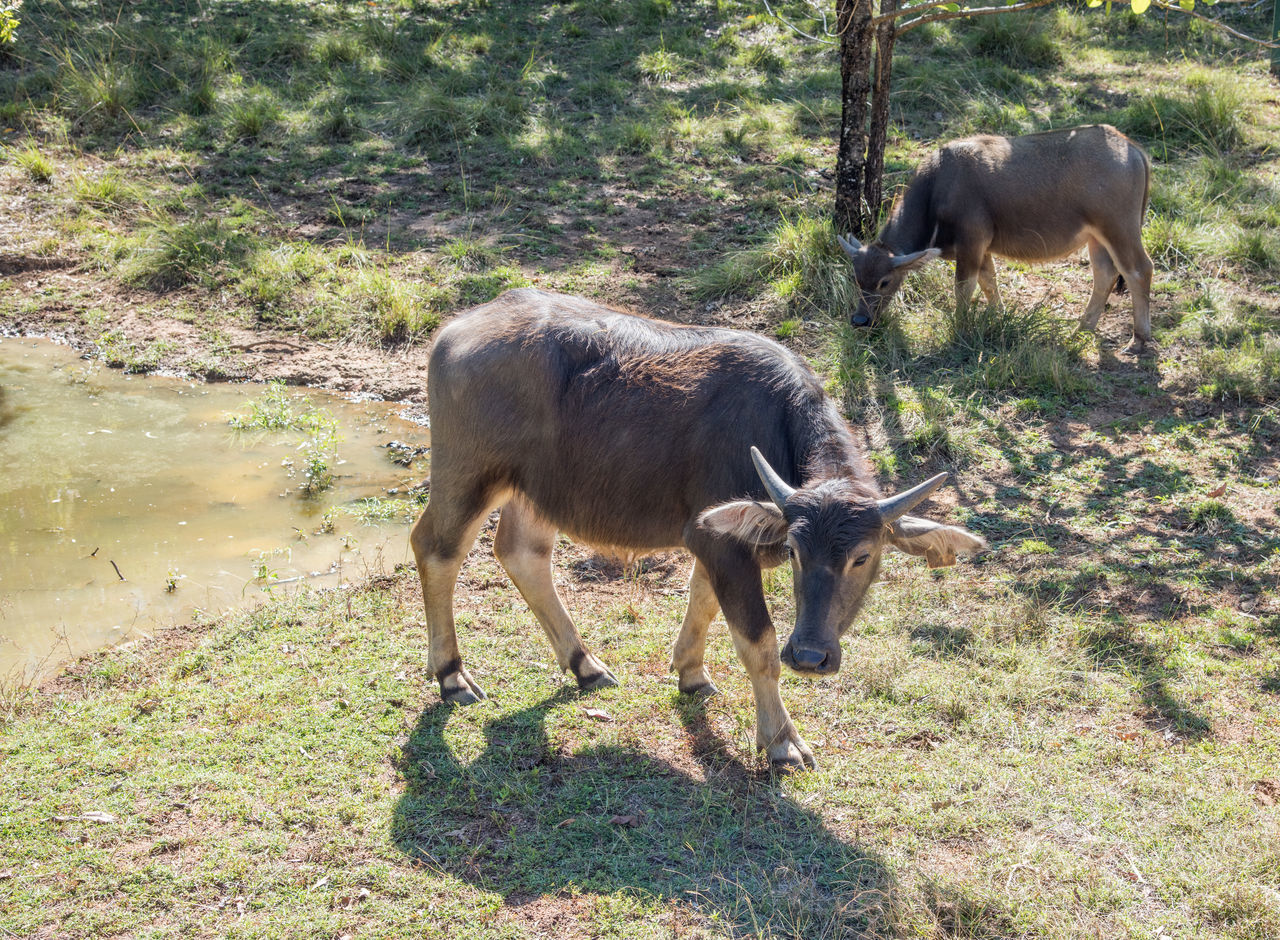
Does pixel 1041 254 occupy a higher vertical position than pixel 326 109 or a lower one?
lower

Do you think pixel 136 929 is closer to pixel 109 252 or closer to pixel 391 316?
pixel 391 316

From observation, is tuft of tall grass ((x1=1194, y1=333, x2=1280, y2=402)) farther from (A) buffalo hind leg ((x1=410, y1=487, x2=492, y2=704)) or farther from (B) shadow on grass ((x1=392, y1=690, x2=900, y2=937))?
(A) buffalo hind leg ((x1=410, y1=487, x2=492, y2=704))

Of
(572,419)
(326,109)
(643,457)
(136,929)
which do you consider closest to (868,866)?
(643,457)

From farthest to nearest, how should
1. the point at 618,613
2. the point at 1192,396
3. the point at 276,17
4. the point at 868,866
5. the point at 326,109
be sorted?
the point at 276,17 < the point at 326,109 < the point at 1192,396 < the point at 618,613 < the point at 868,866

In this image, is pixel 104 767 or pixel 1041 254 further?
pixel 1041 254

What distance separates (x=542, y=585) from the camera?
5973 mm

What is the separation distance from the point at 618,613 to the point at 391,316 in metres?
4.62

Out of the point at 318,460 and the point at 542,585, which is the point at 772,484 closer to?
the point at 542,585

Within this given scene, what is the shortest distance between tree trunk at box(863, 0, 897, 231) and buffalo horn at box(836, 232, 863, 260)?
0.38 metres

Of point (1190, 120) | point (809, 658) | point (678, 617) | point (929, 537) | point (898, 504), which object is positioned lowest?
point (678, 617)

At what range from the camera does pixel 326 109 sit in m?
13.8

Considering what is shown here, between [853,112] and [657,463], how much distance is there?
6084 mm

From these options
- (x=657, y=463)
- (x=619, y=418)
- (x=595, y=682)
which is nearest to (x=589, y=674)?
(x=595, y=682)

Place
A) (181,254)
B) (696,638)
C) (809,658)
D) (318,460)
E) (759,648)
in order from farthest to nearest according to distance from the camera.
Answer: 1. (181,254)
2. (318,460)
3. (696,638)
4. (759,648)
5. (809,658)
